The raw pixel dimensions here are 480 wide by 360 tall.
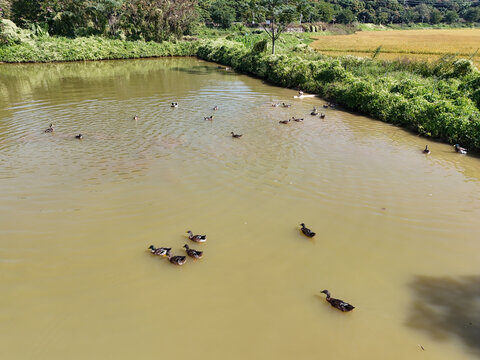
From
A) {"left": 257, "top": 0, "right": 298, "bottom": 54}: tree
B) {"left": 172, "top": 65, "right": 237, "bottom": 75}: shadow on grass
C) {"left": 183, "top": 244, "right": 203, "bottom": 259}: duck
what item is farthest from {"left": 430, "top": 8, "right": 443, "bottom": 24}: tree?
{"left": 183, "top": 244, "right": 203, "bottom": 259}: duck

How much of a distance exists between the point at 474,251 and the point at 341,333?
4.29 m

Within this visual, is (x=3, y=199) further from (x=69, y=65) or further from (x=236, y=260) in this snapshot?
(x=69, y=65)

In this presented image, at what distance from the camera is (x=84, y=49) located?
40.7m

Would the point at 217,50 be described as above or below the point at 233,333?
above

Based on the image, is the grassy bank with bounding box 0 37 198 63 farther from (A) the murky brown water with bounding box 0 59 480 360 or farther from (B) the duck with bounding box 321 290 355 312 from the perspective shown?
(B) the duck with bounding box 321 290 355 312

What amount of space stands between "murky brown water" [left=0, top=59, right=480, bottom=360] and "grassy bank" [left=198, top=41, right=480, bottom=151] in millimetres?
1237

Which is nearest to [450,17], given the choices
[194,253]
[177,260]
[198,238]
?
[198,238]

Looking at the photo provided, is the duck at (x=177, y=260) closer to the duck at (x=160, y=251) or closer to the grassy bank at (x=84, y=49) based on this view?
the duck at (x=160, y=251)

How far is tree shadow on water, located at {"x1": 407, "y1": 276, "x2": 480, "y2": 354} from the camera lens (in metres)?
5.43

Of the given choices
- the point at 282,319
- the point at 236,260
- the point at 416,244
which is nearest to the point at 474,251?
the point at 416,244

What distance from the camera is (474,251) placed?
7348 millimetres

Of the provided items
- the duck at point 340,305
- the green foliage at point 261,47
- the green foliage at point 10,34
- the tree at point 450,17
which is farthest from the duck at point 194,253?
the tree at point 450,17

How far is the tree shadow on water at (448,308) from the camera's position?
5427mm

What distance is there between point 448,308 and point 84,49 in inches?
1831
